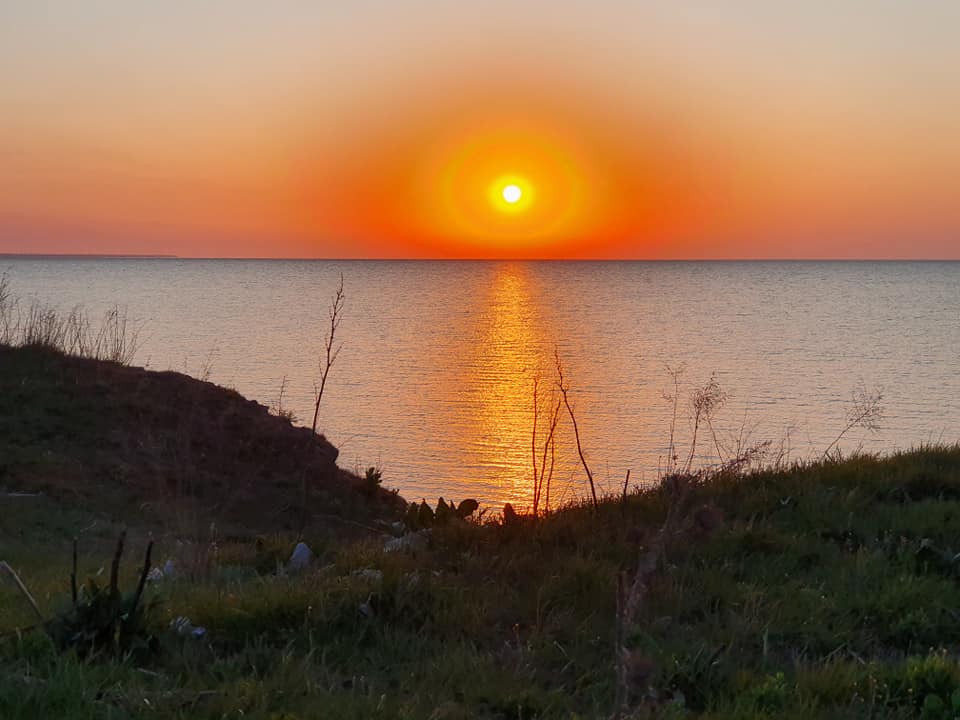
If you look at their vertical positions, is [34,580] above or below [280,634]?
below

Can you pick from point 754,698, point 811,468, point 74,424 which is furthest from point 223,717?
point 74,424

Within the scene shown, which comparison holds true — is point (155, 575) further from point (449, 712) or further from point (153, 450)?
point (153, 450)

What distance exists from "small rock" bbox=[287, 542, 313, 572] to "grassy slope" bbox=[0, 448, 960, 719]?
182 millimetres

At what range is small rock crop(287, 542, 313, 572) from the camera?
19.2 feet

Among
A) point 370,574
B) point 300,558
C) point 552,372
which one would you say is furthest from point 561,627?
point 552,372

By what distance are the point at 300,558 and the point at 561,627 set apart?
2296 mm

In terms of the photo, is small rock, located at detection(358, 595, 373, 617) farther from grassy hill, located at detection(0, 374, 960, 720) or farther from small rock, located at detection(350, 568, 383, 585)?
small rock, located at detection(350, 568, 383, 585)

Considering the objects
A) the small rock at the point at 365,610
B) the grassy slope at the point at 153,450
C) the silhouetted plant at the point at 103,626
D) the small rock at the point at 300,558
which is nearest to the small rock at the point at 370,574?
the small rock at the point at 365,610

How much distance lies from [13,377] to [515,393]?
1864 centimetres

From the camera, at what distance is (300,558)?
6.03m

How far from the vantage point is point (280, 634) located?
439cm

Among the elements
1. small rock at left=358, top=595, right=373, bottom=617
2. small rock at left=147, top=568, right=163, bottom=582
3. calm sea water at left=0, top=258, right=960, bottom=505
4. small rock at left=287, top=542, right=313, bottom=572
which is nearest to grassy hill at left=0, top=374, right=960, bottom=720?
small rock at left=358, top=595, right=373, bottom=617

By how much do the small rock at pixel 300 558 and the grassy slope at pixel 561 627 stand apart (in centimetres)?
18

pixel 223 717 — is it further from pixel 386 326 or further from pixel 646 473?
pixel 386 326
